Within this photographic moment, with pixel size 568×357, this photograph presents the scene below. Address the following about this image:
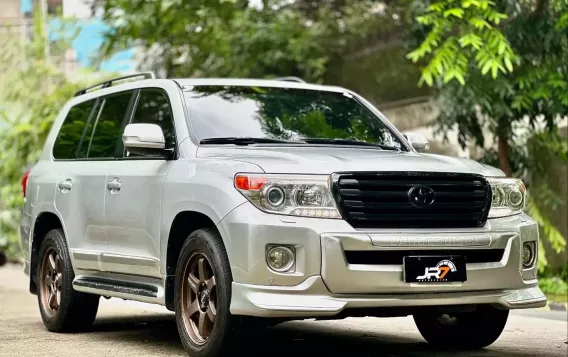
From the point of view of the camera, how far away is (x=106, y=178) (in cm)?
876

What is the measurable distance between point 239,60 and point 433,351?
449 inches

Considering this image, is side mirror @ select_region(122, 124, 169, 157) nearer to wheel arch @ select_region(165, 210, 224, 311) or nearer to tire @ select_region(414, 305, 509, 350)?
wheel arch @ select_region(165, 210, 224, 311)

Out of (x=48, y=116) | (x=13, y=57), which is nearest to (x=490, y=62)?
(x=48, y=116)

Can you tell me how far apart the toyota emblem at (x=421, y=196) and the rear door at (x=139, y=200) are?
178cm

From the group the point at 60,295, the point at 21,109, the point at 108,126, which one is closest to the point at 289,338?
the point at 60,295

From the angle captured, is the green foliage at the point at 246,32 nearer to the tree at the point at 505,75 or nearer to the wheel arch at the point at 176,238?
the tree at the point at 505,75

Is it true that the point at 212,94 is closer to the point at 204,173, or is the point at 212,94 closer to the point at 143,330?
the point at 204,173

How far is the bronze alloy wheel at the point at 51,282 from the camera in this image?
31.8ft

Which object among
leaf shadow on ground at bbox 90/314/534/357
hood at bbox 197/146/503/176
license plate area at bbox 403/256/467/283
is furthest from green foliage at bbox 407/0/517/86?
license plate area at bbox 403/256/467/283

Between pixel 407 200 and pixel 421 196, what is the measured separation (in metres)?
0.10

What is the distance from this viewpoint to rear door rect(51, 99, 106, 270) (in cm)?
885

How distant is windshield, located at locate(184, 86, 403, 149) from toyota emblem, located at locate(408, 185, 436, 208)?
132cm

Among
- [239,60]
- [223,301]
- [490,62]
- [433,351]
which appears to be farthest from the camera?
[239,60]

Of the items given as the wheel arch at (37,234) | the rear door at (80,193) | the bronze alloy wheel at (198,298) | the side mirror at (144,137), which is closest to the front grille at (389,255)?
the bronze alloy wheel at (198,298)
